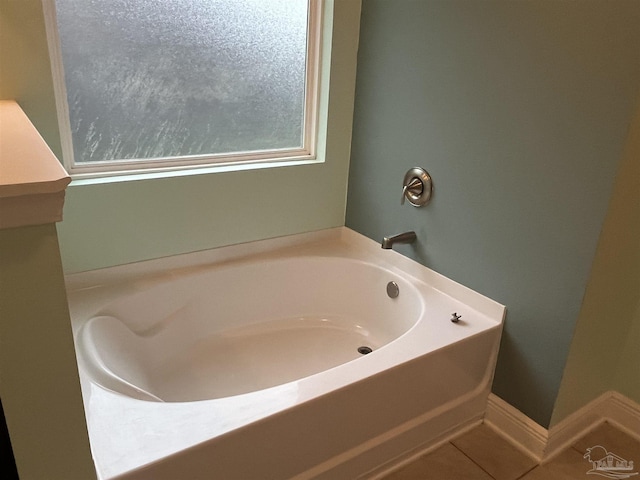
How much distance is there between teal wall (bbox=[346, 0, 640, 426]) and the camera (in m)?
1.52

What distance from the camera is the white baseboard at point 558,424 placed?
187 centimetres

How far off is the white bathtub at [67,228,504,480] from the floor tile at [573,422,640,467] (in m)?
0.39

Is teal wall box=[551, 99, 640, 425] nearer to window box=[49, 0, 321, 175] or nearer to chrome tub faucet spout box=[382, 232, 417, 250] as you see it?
chrome tub faucet spout box=[382, 232, 417, 250]

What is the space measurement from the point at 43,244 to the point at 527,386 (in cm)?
165

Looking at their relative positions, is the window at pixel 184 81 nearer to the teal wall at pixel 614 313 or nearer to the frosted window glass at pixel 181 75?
the frosted window glass at pixel 181 75

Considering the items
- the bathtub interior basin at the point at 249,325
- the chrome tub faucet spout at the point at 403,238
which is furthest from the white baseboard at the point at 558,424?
the chrome tub faucet spout at the point at 403,238

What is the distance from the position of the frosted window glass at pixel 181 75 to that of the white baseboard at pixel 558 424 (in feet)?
4.62

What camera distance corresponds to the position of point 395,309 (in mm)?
2223

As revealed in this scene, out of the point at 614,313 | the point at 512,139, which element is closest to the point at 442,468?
the point at 614,313

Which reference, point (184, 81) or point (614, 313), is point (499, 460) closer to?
point (614, 313)

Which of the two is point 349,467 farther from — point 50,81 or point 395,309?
point 50,81

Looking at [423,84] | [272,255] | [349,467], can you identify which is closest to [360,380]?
[349,467]

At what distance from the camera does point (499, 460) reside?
186 cm

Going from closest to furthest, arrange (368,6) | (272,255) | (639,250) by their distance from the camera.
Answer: (639,250) < (368,6) < (272,255)
